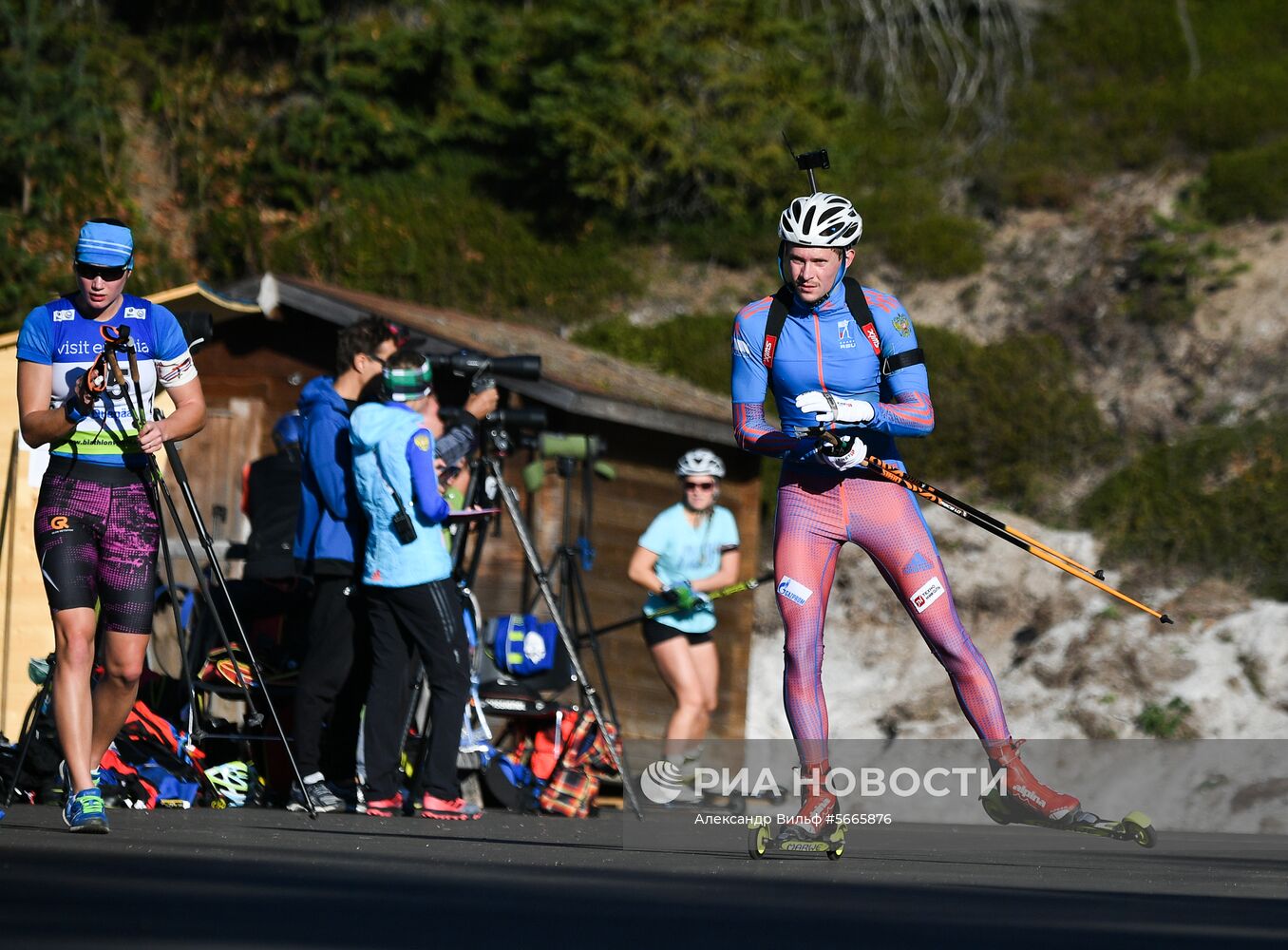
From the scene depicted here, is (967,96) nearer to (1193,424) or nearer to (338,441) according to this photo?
(1193,424)

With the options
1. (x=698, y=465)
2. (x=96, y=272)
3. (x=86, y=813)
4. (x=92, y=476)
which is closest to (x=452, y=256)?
(x=698, y=465)

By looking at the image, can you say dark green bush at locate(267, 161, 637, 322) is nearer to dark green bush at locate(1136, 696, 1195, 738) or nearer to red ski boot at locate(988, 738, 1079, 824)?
dark green bush at locate(1136, 696, 1195, 738)

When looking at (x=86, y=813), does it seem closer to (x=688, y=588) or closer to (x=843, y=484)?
→ (x=843, y=484)

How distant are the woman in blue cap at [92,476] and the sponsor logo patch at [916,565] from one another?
286cm

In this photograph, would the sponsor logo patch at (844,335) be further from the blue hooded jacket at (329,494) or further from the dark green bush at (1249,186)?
the dark green bush at (1249,186)

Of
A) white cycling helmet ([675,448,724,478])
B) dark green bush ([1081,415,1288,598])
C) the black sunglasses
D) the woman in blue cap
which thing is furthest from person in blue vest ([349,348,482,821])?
dark green bush ([1081,415,1288,598])

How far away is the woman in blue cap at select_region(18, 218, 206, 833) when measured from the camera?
7.05 meters

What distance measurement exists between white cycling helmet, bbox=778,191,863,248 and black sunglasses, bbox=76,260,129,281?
2588mm

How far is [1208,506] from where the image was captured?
67.1 ft

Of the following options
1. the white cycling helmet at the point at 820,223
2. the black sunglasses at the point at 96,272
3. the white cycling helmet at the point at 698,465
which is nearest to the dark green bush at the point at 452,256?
the white cycling helmet at the point at 698,465

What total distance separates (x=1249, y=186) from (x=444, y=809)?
21710 mm

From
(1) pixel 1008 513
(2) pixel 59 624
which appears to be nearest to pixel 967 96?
(1) pixel 1008 513

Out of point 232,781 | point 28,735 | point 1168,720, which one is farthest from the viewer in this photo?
point 1168,720

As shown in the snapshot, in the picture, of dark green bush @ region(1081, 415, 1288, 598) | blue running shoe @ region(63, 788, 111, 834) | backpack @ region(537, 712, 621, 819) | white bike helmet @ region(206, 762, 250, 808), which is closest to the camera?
blue running shoe @ region(63, 788, 111, 834)
